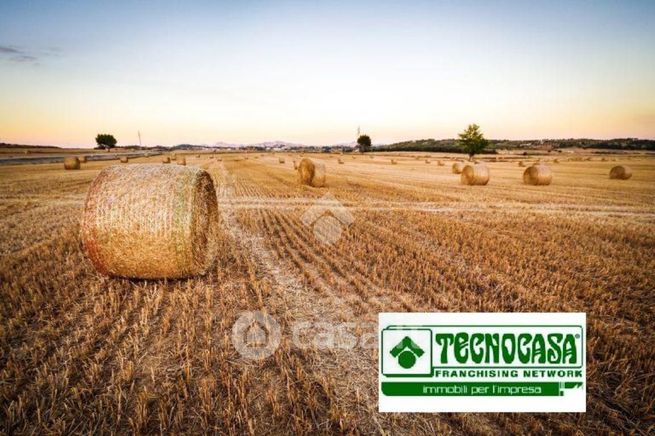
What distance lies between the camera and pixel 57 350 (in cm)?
378

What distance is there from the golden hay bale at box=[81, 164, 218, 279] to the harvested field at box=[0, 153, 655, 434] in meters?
→ 0.34

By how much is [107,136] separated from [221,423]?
434ft

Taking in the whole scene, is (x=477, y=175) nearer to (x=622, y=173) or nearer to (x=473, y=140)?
(x=622, y=173)

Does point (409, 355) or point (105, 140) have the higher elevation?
point (105, 140)

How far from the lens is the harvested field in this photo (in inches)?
116

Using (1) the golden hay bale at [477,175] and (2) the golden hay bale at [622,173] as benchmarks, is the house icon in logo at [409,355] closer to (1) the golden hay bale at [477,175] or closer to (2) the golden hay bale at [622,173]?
(1) the golden hay bale at [477,175]

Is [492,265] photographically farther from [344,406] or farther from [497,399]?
[344,406]

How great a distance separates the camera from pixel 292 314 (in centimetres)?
480

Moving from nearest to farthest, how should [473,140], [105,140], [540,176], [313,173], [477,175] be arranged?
[313,173], [477,175], [540,176], [473,140], [105,140]

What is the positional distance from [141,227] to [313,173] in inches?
545

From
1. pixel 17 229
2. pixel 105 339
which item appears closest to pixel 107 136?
pixel 17 229

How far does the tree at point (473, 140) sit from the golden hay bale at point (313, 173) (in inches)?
2383

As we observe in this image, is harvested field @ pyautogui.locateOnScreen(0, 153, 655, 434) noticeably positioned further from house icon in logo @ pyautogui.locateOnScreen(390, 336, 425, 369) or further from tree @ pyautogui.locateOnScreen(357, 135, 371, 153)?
tree @ pyautogui.locateOnScreen(357, 135, 371, 153)

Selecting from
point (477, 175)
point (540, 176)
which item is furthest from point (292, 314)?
point (540, 176)
